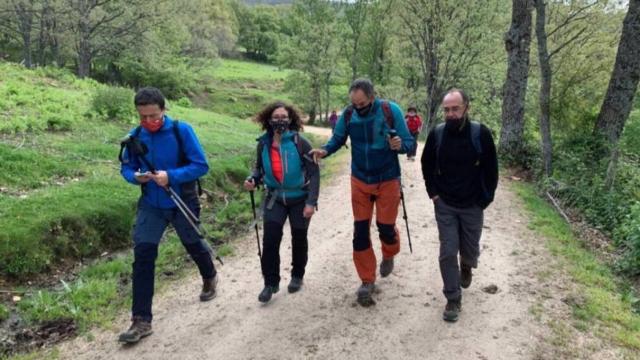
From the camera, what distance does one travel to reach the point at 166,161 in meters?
5.61

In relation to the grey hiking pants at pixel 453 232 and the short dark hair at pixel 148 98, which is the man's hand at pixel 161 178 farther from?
the grey hiking pants at pixel 453 232

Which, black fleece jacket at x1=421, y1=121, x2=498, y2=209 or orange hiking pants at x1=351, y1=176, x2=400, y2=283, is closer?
black fleece jacket at x1=421, y1=121, x2=498, y2=209

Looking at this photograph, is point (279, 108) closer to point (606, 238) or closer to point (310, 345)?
point (310, 345)

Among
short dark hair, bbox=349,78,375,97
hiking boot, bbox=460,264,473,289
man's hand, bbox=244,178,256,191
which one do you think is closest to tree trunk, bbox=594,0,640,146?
hiking boot, bbox=460,264,473,289

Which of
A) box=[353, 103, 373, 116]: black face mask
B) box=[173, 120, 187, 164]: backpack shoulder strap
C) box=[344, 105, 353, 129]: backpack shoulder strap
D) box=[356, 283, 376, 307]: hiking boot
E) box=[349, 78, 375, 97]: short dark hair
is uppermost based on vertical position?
box=[349, 78, 375, 97]: short dark hair

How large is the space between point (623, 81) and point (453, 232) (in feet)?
33.6

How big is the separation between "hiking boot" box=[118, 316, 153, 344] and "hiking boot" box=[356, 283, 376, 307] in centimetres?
245

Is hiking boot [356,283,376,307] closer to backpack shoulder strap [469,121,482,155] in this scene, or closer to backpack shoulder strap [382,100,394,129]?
backpack shoulder strap [382,100,394,129]

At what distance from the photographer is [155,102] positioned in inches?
212

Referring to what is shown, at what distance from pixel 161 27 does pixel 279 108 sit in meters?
38.7

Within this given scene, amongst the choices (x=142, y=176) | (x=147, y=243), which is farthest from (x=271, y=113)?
(x=147, y=243)

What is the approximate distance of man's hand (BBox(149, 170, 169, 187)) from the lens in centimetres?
536

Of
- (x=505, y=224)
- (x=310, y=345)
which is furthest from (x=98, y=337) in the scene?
(x=505, y=224)

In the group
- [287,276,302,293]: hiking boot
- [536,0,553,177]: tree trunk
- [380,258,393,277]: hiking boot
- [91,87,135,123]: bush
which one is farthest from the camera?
[91,87,135,123]: bush
